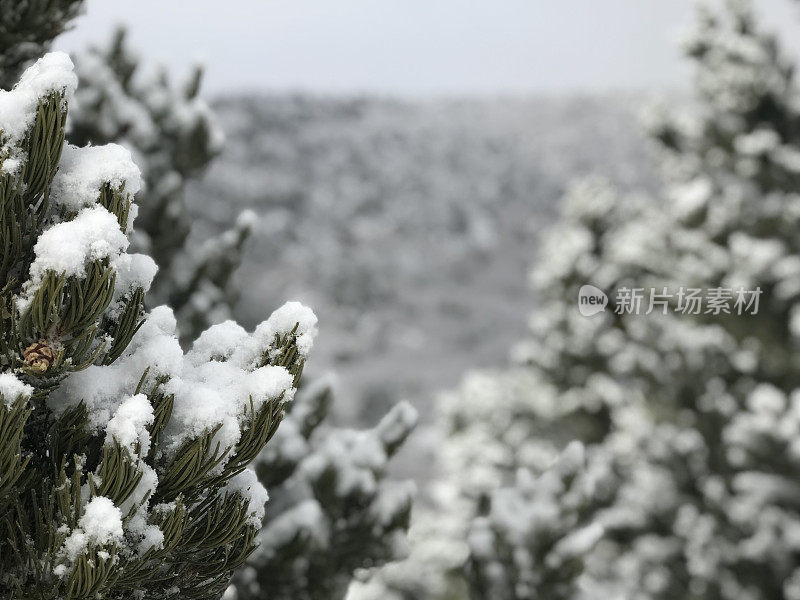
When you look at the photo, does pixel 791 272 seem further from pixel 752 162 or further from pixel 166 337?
pixel 166 337

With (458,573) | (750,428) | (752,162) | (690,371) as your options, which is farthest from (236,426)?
(458,573)

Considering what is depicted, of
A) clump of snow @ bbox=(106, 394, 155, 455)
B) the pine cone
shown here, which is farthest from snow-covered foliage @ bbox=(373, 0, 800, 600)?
the pine cone

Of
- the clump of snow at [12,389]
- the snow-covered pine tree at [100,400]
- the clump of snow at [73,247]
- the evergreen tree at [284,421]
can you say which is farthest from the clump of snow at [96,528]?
the evergreen tree at [284,421]

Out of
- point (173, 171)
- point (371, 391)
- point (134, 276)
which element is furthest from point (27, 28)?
point (371, 391)

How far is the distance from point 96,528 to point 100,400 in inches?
→ 13.9

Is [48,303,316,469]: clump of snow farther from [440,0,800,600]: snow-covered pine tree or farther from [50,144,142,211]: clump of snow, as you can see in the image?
[440,0,800,600]: snow-covered pine tree

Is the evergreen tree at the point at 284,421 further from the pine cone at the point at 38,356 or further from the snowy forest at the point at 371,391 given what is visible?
the pine cone at the point at 38,356

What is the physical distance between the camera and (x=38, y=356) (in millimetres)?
1698

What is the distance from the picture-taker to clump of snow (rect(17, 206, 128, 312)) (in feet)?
5.40

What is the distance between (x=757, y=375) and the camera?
34.2 ft

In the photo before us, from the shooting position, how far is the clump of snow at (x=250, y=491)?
2037mm

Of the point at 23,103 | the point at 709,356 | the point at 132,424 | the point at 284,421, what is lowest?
the point at 709,356

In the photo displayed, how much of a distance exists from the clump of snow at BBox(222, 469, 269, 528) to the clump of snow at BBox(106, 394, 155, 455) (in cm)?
33

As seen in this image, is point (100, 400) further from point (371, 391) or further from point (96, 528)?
point (371, 391)
